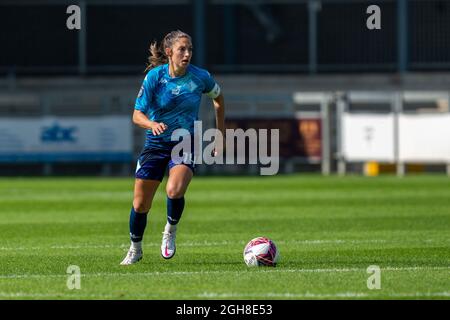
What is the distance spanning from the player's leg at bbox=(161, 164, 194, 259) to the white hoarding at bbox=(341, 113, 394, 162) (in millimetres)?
22813

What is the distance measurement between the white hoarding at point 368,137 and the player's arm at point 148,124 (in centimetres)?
2319

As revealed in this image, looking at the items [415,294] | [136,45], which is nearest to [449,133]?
[136,45]

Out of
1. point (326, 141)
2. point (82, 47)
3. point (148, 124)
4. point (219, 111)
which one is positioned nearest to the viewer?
point (148, 124)

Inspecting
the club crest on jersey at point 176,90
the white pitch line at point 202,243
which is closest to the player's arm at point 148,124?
the club crest on jersey at point 176,90

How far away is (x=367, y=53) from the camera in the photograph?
46438 mm

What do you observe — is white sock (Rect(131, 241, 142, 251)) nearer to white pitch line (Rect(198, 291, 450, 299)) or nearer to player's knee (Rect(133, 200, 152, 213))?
player's knee (Rect(133, 200, 152, 213))

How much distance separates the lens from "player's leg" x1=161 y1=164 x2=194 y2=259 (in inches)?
467

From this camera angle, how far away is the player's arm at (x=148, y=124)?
36.8 ft

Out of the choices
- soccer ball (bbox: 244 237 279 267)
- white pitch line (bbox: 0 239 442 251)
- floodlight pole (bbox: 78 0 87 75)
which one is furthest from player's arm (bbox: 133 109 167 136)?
floodlight pole (bbox: 78 0 87 75)

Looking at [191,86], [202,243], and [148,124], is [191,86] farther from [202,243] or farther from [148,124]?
[202,243]

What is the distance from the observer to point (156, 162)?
39.2 ft

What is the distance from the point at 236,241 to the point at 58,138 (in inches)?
823

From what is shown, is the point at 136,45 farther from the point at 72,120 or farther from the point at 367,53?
the point at 72,120

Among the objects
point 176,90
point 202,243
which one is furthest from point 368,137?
point 176,90
